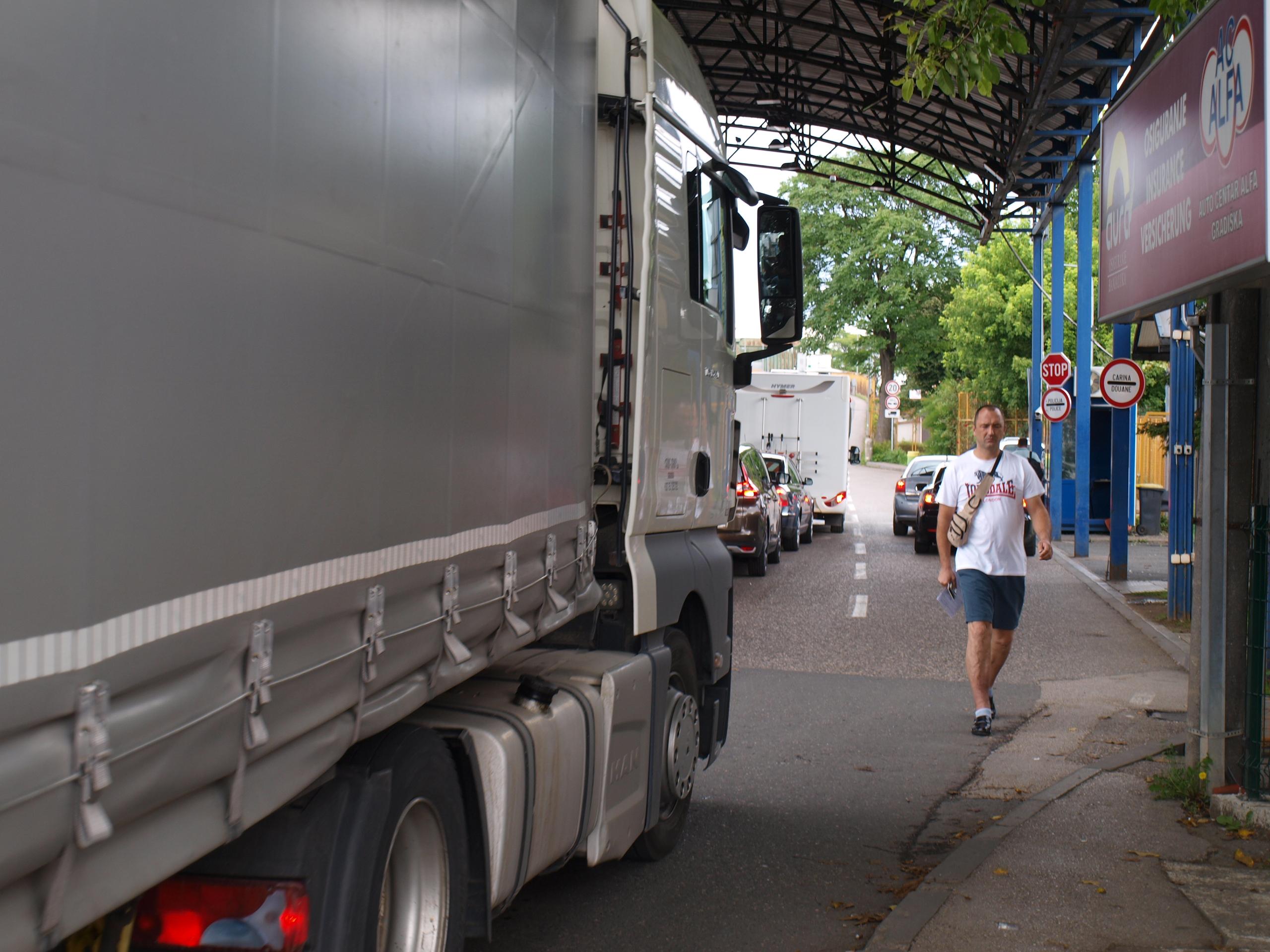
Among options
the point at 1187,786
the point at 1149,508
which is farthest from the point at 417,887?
the point at 1149,508

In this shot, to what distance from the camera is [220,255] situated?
210 cm

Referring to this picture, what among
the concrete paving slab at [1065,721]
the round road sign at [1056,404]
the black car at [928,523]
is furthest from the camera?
the round road sign at [1056,404]

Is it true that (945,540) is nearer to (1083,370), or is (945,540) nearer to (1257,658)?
(1257,658)

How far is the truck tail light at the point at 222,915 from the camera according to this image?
2.57 meters

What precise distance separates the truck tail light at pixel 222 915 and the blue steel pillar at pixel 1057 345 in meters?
23.6

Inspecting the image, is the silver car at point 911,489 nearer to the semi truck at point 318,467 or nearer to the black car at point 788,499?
the black car at point 788,499

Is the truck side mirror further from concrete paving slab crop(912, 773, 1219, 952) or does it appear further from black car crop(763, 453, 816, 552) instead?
black car crop(763, 453, 816, 552)

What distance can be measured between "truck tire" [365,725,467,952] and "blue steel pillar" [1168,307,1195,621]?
37.1ft

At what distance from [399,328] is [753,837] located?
3705mm

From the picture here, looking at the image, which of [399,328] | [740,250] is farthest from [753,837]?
[399,328]

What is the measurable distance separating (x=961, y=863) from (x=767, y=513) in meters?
13.3

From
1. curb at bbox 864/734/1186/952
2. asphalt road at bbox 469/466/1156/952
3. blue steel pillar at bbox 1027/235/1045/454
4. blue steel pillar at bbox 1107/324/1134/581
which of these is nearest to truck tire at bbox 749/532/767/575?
asphalt road at bbox 469/466/1156/952

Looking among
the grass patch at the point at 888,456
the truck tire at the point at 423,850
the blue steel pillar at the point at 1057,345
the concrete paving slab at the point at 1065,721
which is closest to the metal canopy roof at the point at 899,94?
the blue steel pillar at the point at 1057,345

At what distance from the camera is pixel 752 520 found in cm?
1741
